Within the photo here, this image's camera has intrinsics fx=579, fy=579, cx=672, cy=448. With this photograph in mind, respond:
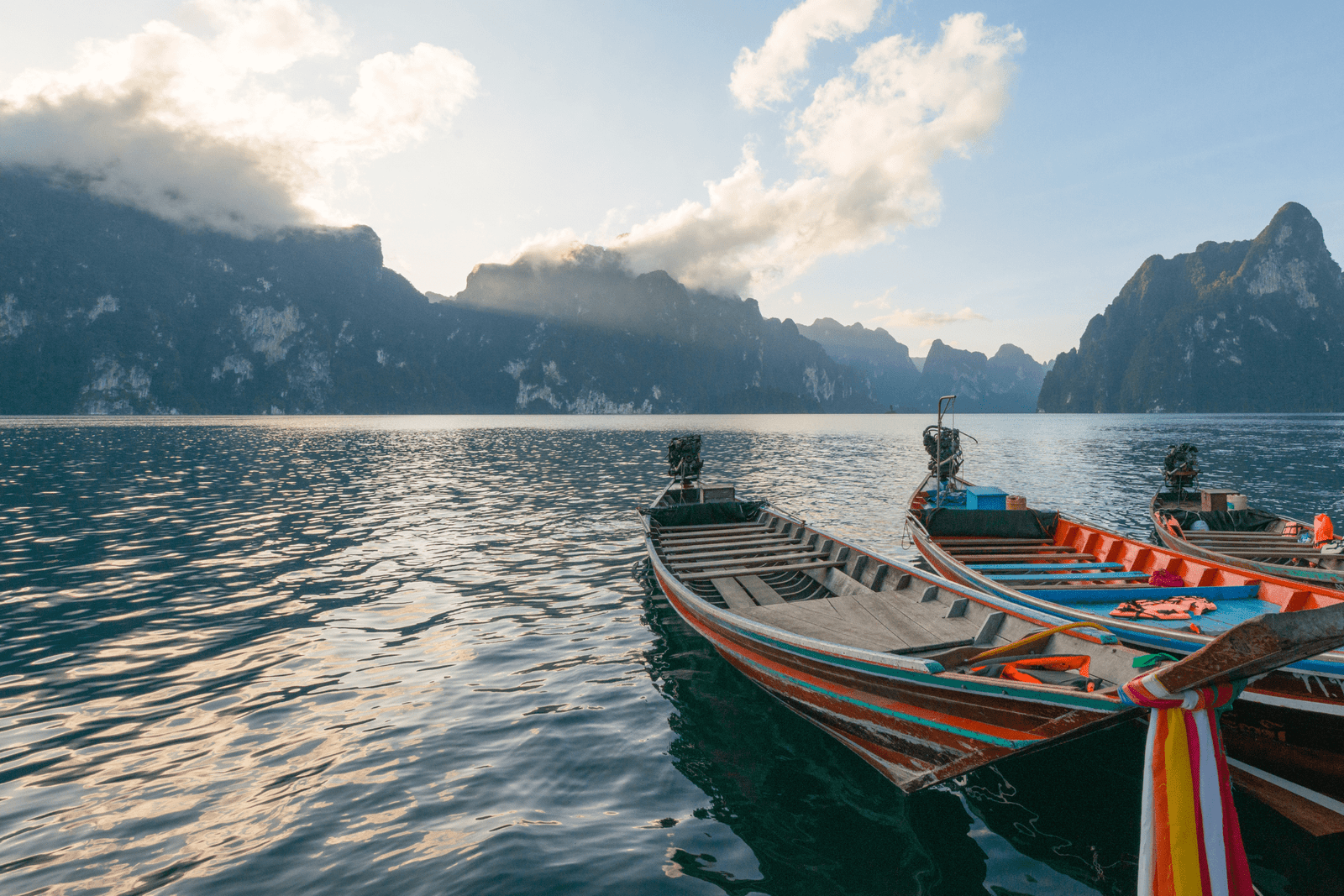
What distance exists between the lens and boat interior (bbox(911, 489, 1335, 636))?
8750 millimetres

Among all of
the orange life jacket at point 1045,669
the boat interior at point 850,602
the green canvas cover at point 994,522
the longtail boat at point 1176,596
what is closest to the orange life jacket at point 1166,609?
the longtail boat at point 1176,596

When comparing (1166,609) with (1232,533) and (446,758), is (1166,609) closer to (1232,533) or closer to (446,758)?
(446,758)

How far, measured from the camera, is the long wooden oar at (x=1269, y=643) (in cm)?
326

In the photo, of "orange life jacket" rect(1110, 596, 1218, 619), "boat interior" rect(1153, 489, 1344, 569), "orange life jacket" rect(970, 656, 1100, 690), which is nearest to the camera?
"orange life jacket" rect(970, 656, 1100, 690)

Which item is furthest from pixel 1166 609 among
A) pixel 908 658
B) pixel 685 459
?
pixel 685 459

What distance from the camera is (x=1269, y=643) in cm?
327

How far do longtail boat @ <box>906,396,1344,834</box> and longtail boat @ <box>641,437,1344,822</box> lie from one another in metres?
0.97

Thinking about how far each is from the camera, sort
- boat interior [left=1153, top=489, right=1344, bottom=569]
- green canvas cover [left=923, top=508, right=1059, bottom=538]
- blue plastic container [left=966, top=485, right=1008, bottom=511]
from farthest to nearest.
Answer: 1. blue plastic container [left=966, top=485, right=1008, bottom=511]
2. green canvas cover [left=923, top=508, right=1059, bottom=538]
3. boat interior [left=1153, top=489, right=1344, bottom=569]

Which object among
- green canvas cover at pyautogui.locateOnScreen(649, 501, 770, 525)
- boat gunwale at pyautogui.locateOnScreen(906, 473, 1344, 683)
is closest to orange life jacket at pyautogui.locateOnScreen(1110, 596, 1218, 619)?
boat gunwale at pyautogui.locateOnScreen(906, 473, 1344, 683)

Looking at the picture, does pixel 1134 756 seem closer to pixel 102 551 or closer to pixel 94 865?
pixel 94 865

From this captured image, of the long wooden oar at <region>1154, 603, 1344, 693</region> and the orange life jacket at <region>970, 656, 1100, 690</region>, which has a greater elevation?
the long wooden oar at <region>1154, 603, 1344, 693</region>

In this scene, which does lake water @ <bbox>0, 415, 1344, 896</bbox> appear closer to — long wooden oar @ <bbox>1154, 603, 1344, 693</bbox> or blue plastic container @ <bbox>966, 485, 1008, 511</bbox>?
long wooden oar @ <bbox>1154, 603, 1344, 693</bbox>

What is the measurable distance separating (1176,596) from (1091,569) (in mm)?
2270

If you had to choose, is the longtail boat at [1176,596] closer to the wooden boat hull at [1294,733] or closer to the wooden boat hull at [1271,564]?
the wooden boat hull at [1294,733]
